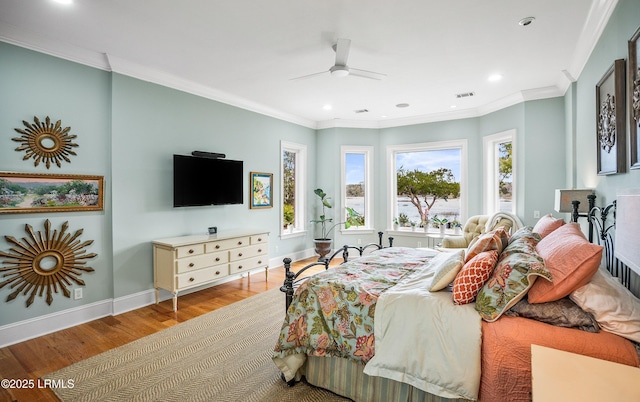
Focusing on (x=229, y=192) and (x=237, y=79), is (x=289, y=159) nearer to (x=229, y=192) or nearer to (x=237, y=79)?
(x=229, y=192)

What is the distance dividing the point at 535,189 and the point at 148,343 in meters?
5.26

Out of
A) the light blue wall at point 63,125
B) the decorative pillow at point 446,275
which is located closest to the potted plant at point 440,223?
the decorative pillow at point 446,275

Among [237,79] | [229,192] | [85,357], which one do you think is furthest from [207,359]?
[237,79]

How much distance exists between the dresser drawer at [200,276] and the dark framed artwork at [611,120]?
407 cm

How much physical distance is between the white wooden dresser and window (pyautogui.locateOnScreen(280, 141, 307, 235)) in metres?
1.60

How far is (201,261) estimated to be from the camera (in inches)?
152

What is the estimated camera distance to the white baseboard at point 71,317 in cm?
289

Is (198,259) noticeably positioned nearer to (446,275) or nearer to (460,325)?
(446,275)

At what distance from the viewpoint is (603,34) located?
2600 millimetres

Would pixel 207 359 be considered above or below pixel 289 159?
below

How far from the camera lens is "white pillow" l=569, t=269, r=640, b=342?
1.44 metres

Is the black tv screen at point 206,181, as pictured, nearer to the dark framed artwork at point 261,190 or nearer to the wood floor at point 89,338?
the dark framed artwork at point 261,190

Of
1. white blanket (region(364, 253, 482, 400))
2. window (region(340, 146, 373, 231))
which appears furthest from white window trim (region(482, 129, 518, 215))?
white blanket (region(364, 253, 482, 400))

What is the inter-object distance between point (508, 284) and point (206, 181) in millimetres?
3822
